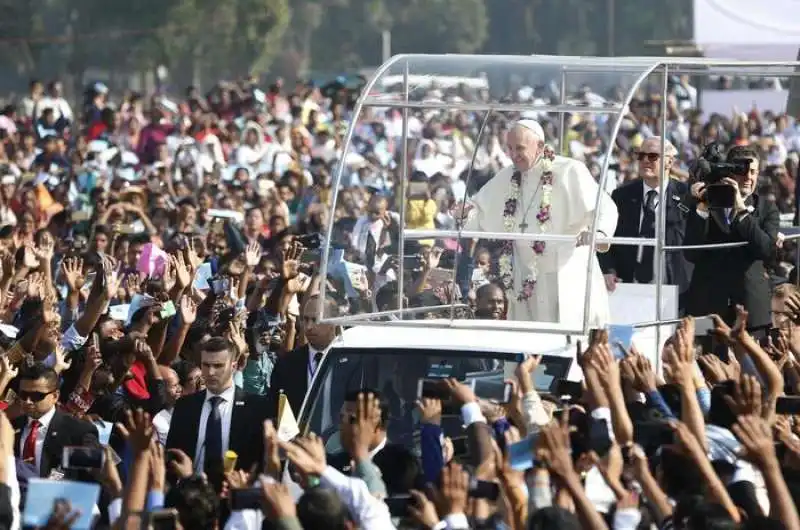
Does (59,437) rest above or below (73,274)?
below

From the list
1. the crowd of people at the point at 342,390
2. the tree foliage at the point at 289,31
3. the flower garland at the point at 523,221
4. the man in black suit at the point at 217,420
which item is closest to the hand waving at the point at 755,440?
the crowd of people at the point at 342,390

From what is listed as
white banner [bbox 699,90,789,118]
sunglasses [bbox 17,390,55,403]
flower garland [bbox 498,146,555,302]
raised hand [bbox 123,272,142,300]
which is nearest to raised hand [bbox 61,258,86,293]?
raised hand [bbox 123,272,142,300]

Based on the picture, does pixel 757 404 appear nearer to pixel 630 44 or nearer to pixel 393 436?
pixel 393 436

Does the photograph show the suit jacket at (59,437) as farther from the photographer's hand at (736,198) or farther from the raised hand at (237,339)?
the photographer's hand at (736,198)

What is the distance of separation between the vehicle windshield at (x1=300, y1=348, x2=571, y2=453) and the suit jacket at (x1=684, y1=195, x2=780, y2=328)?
218 centimetres

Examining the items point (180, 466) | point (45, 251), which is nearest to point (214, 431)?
point (180, 466)

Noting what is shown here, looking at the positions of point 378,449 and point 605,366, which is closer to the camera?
point 605,366

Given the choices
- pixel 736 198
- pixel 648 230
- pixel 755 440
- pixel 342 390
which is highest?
pixel 736 198

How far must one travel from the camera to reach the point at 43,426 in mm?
9875

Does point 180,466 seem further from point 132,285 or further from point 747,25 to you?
point 747,25

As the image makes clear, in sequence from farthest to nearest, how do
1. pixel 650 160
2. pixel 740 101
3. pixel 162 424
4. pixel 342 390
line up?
pixel 740 101, pixel 650 160, pixel 162 424, pixel 342 390

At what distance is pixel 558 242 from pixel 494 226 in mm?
515

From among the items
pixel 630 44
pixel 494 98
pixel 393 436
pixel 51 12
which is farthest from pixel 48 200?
pixel 630 44

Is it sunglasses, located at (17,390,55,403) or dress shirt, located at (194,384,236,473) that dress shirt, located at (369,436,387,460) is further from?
sunglasses, located at (17,390,55,403)
